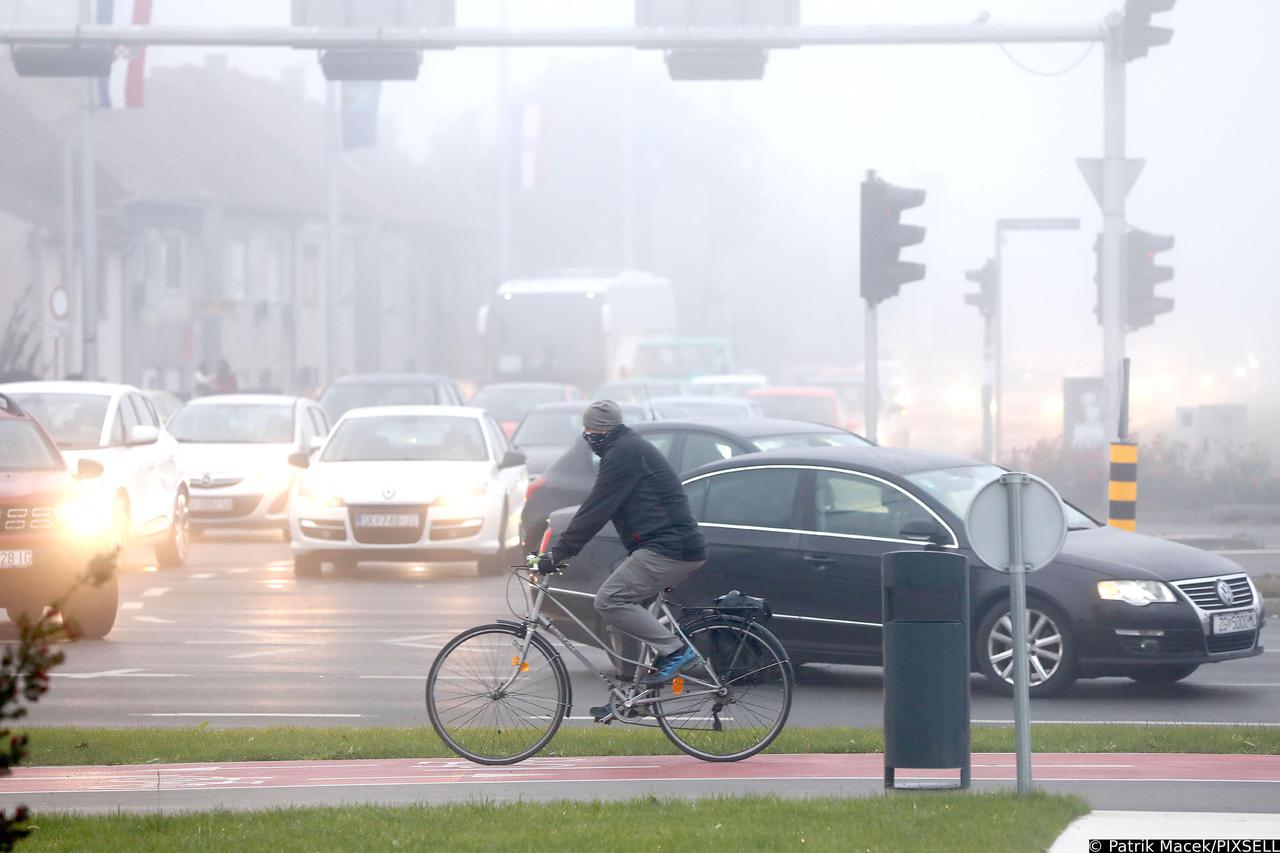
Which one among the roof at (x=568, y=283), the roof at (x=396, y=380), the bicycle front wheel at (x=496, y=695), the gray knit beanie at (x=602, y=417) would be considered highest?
the roof at (x=568, y=283)

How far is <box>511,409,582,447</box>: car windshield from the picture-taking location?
2602cm

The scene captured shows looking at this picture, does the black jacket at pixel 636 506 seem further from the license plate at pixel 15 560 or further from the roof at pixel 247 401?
the roof at pixel 247 401

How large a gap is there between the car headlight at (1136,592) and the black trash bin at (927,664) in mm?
3482

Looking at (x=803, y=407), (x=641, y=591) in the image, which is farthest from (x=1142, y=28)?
(x=641, y=591)

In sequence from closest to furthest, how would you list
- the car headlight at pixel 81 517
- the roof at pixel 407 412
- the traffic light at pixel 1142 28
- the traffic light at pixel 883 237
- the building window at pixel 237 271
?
the car headlight at pixel 81 517 < the traffic light at pixel 883 237 < the traffic light at pixel 1142 28 < the roof at pixel 407 412 < the building window at pixel 237 271

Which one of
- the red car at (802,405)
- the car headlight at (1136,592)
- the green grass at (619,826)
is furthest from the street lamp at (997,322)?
the green grass at (619,826)

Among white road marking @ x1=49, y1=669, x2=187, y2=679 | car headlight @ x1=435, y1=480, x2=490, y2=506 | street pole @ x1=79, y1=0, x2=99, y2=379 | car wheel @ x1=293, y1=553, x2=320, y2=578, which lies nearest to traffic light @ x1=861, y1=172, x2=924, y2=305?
car headlight @ x1=435, y1=480, x2=490, y2=506

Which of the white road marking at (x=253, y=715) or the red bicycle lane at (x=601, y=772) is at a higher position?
the red bicycle lane at (x=601, y=772)

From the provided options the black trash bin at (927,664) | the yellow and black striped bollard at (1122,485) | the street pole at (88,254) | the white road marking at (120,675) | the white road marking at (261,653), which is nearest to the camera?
the black trash bin at (927,664)

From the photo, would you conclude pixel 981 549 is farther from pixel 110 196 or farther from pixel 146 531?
pixel 110 196

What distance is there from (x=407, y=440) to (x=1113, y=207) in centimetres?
790

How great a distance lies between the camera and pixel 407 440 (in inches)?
865

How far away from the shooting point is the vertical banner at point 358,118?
47647 mm

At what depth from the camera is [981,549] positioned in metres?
8.33
